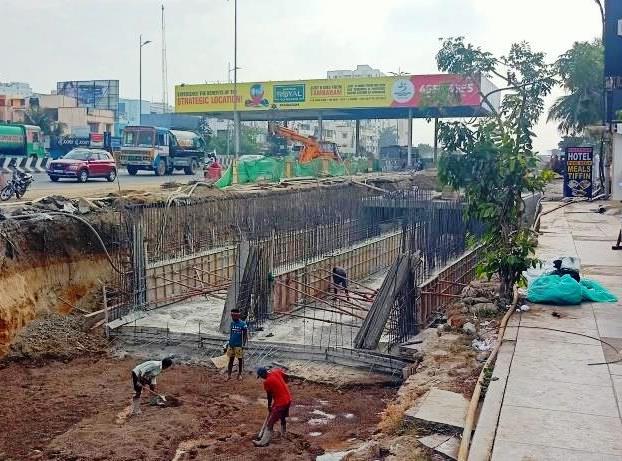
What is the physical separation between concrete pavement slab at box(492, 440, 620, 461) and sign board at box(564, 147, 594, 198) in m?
21.7

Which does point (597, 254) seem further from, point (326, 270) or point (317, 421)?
point (317, 421)

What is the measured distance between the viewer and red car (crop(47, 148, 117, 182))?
Result: 2350cm

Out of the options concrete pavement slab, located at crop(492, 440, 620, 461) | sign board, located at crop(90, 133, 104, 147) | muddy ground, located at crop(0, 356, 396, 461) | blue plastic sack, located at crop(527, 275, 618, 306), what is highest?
sign board, located at crop(90, 133, 104, 147)

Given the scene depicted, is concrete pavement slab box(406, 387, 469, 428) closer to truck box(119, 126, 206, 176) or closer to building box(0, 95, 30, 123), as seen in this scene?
truck box(119, 126, 206, 176)

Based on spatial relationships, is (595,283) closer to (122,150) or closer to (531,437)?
(531,437)

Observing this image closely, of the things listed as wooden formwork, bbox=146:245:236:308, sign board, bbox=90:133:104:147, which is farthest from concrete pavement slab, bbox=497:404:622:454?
sign board, bbox=90:133:104:147

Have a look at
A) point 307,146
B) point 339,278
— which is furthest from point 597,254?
point 307,146

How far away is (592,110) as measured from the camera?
3762cm

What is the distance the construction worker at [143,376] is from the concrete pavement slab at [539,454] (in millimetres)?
4977

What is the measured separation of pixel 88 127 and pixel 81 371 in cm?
4391

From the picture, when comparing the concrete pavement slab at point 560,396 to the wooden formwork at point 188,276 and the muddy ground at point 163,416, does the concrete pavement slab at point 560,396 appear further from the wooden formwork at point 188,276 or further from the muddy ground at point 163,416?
the wooden formwork at point 188,276

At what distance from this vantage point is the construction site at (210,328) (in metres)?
8.55

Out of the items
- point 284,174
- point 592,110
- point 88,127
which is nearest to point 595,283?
point 284,174

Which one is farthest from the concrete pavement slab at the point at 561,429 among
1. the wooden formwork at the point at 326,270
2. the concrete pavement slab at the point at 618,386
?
the wooden formwork at the point at 326,270
